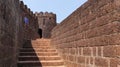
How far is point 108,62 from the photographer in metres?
3.92

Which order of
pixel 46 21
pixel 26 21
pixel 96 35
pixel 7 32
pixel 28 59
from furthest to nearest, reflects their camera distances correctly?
pixel 46 21
pixel 26 21
pixel 28 59
pixel 7 32
pixel 96 35

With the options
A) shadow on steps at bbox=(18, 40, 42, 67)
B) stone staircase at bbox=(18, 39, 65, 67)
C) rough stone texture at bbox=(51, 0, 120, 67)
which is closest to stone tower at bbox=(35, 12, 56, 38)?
stone staircase at bbox=(18, 39, 65, 67)

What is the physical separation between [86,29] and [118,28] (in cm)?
183

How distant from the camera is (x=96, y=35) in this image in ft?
15.1

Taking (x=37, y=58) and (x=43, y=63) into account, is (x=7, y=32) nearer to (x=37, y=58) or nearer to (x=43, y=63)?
(x=43, y=63)

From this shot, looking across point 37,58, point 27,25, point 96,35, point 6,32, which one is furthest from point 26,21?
point 96,35

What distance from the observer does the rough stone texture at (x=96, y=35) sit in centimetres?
372

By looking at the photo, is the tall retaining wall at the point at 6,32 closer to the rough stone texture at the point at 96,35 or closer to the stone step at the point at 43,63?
the rough stone texture at the point at 96,35

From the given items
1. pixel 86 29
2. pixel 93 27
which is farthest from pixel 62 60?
pixel 93 27

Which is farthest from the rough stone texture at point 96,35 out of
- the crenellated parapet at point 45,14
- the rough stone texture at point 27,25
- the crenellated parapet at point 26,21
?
the crenellated parapet at point 45,14

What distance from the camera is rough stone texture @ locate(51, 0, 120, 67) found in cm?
372

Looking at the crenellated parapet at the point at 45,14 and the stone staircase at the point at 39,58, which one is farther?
the crenellated parapet at the point at 45,14

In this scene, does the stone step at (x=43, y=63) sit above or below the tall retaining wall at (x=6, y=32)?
below

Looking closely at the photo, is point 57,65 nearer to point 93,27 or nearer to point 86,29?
point 86,29
